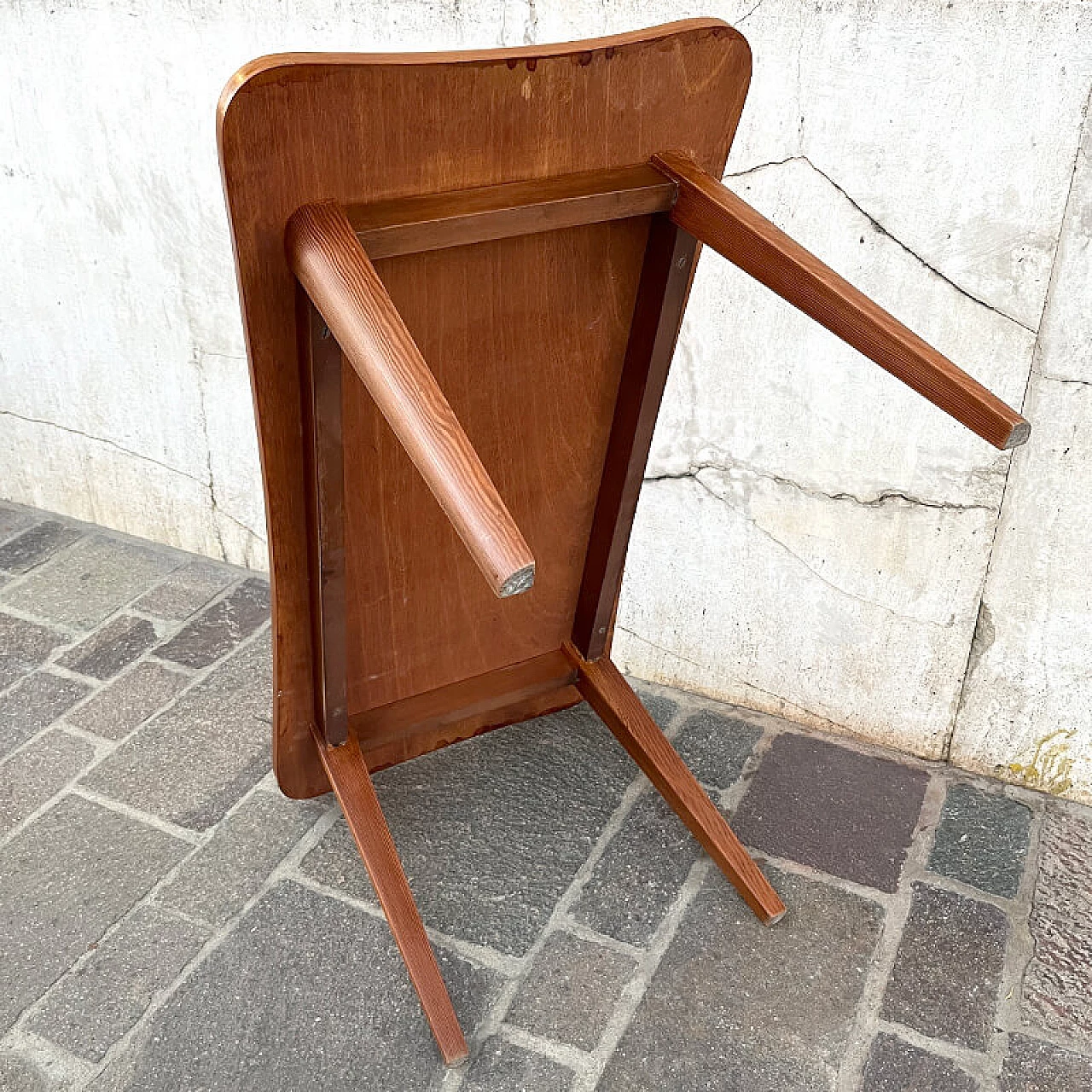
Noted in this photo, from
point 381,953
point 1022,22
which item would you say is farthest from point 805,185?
point 381,953

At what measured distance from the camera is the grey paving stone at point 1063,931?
5.89 ft

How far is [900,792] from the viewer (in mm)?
2227

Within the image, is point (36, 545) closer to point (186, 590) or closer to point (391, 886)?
point (186, 590)

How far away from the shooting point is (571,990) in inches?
71.6

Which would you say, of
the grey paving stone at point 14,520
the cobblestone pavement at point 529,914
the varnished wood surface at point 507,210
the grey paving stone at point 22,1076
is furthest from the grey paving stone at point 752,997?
the grey paving stone at point 14,520

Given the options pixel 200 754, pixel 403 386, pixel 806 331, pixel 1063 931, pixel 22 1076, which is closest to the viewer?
pixel 403 386

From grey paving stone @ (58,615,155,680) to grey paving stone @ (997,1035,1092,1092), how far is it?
6.25ft

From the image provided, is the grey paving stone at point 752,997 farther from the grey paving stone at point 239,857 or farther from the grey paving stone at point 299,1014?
the grey paving stone at point 239,857

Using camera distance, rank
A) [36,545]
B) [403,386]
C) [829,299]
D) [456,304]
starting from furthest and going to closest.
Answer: [36,545], [456,304], [829,299], [403,386]

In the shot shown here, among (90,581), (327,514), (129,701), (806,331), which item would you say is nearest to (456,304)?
(327,514)

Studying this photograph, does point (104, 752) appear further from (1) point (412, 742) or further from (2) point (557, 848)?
(2) point (557, 848)

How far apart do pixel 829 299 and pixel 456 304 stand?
46 cm

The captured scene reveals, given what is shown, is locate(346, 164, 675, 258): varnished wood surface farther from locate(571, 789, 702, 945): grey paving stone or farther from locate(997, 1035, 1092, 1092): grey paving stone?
locate(997, 1035, 1092, 1092): grey paving stone

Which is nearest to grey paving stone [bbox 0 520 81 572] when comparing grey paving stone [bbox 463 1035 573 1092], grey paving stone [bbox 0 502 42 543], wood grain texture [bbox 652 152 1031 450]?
grey paving stone [bbox 0 502 42 543]
